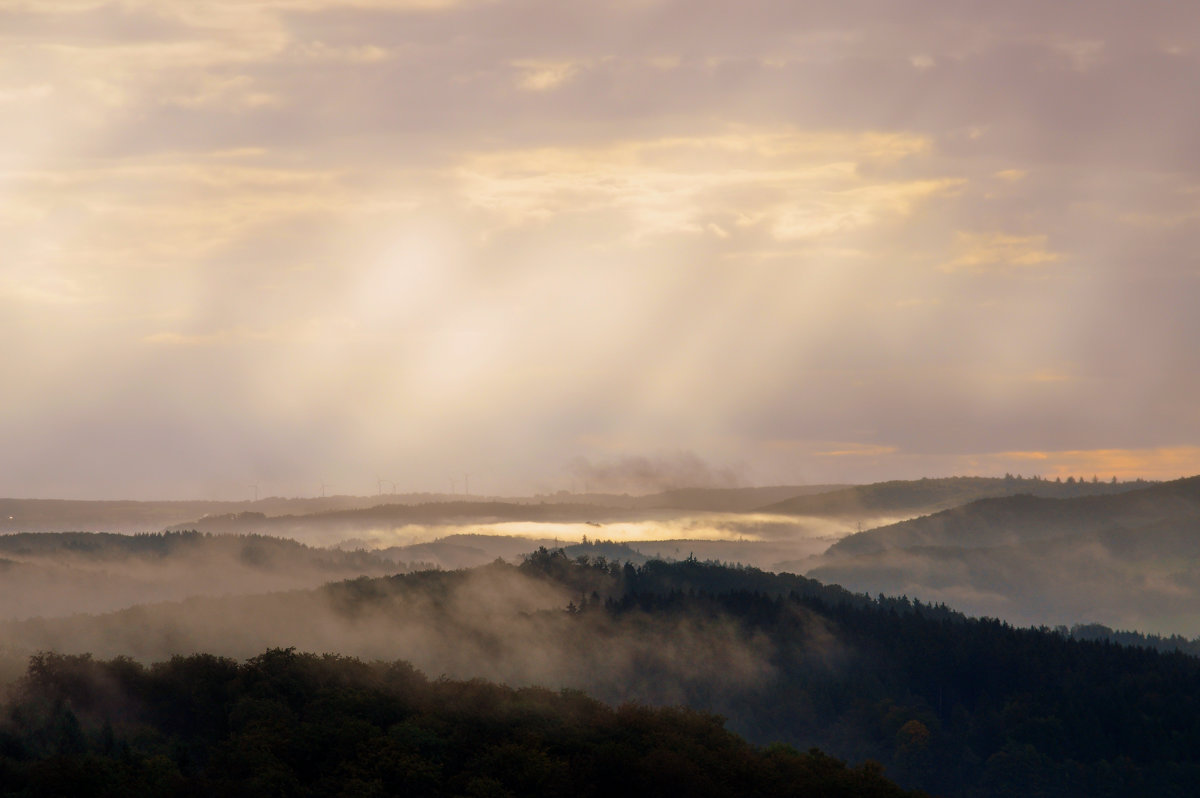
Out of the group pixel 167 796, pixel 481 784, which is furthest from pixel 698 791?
pixel 167 796

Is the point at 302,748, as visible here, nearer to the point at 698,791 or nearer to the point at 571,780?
the point at 571,780

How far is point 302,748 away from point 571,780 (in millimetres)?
38181

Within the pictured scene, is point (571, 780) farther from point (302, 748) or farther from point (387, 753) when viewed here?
point (302, 748)

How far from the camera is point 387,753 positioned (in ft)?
636

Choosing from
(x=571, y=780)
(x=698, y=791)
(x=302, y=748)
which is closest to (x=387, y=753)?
(x=302, y=748)

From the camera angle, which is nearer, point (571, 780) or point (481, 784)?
point (481, 784)

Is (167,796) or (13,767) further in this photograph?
(13,767)

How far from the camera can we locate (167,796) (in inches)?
6914

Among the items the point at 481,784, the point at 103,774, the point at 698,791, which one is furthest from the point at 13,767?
the point at 698,791

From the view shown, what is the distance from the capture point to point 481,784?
184000mm

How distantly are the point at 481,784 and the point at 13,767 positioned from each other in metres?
64.2

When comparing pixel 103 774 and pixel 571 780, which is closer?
pixel 103 774

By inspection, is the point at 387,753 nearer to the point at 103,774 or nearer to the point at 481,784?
the point at 481,784

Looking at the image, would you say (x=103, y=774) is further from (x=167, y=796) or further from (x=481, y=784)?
(x=481, y=784)
